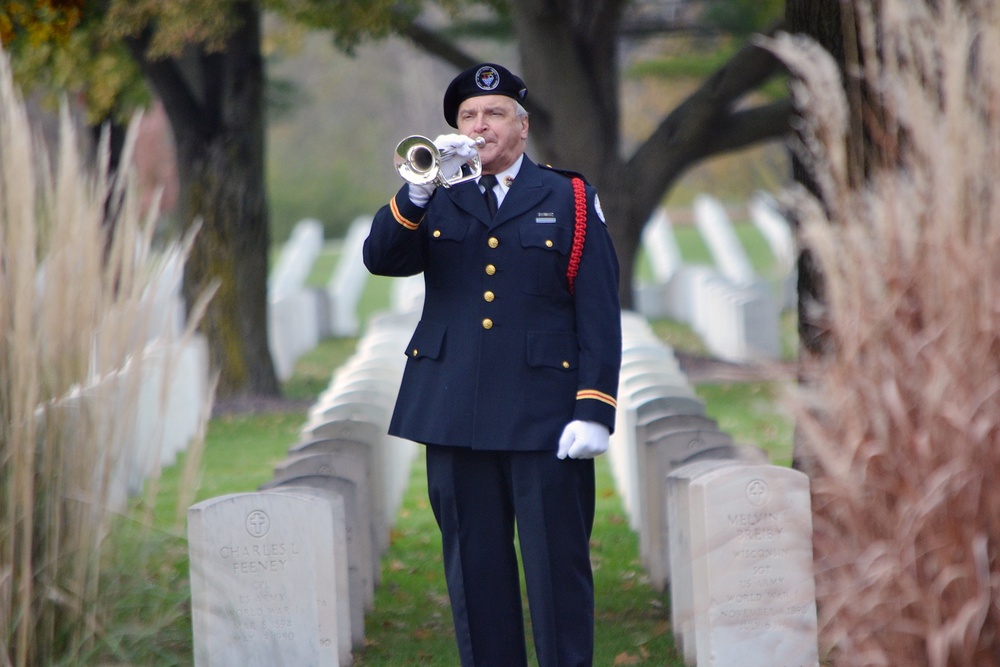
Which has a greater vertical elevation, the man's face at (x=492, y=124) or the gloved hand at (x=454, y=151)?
the man's face at (x=492, y=124)

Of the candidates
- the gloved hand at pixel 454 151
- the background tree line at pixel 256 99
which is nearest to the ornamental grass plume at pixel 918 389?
the gloved hand at pixel 454 151

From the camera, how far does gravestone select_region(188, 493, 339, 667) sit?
429cm

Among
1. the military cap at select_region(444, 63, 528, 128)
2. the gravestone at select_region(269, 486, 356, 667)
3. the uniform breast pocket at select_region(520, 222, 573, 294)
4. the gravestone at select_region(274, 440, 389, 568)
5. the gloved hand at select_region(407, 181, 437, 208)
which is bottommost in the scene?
the gravestone at select_region(269, 486, 356, 667)

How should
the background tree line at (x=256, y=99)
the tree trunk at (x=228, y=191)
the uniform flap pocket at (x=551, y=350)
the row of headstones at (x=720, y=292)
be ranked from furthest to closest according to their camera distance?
the row of headstones at (x=720, y=292) → the tree trunk at (x=228, y=191) → the background tree line at (x=256, y=99) → the uniform flap pocket at (x=551, y=350)

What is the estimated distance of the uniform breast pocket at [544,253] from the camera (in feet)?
12.5

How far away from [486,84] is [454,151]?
342 millimetres

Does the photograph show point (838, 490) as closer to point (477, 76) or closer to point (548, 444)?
point (548, 444)

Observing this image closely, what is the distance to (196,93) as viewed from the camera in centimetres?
1200

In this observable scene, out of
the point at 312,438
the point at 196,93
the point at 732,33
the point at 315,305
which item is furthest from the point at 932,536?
the point at 315,305

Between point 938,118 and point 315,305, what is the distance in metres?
16.4

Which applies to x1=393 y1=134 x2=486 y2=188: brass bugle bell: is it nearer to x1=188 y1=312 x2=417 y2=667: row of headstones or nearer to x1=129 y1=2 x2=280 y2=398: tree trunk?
x1=188 y1=312 x2=417 y2=667: row of headstones

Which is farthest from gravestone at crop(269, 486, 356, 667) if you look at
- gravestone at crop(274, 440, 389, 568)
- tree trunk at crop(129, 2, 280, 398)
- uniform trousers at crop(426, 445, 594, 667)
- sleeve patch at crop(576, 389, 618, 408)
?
tree trunk at crop(129, 2, 280, 398)

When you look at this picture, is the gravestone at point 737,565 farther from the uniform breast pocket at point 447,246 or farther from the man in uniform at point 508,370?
the uniform breast pocket at point 447,246

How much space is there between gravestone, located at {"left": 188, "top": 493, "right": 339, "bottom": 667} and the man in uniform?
625mm
